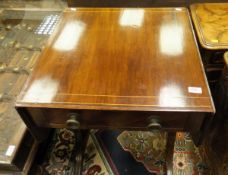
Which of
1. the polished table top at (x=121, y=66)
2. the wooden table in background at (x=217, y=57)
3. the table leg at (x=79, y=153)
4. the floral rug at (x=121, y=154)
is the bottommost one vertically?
the floral rug at (x=121, y=154)

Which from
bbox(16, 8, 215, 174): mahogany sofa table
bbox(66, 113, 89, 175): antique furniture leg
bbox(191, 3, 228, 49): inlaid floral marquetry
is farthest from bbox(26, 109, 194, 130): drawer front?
bbox(191, 3, 228, 49): inlaid floral marquetry

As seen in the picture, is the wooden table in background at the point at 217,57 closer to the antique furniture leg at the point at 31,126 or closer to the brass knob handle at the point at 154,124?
the brass knob handle at the point at 154,124

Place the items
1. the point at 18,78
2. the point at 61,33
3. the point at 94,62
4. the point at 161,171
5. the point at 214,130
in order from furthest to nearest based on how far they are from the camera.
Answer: the point at 18,78 → the point at 161,171 → the point at 214,130 → the point at 61,33 → the point at 94,62

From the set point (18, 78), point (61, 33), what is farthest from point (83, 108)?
point (18, 78)

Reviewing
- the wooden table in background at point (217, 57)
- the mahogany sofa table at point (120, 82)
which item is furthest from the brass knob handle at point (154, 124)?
the wooden table in background at point (217, 57)

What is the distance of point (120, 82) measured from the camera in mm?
755

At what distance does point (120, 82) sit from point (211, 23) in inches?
26.5

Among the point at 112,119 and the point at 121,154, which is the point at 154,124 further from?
the point at 121,154

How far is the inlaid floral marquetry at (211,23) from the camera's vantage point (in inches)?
40.6

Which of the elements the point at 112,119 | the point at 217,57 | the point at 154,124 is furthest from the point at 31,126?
the point at 217,57

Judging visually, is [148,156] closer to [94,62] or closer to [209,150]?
[209,150]

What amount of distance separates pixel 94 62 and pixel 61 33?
0.82ft

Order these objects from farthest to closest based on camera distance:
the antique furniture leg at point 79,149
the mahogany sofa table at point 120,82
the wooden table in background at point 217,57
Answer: the antique furniture leg at point 79,149 → the wooden table in background at point 217,57 → the mahogany sofa table at point 120,82

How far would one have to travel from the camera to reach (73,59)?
854 millimetres
